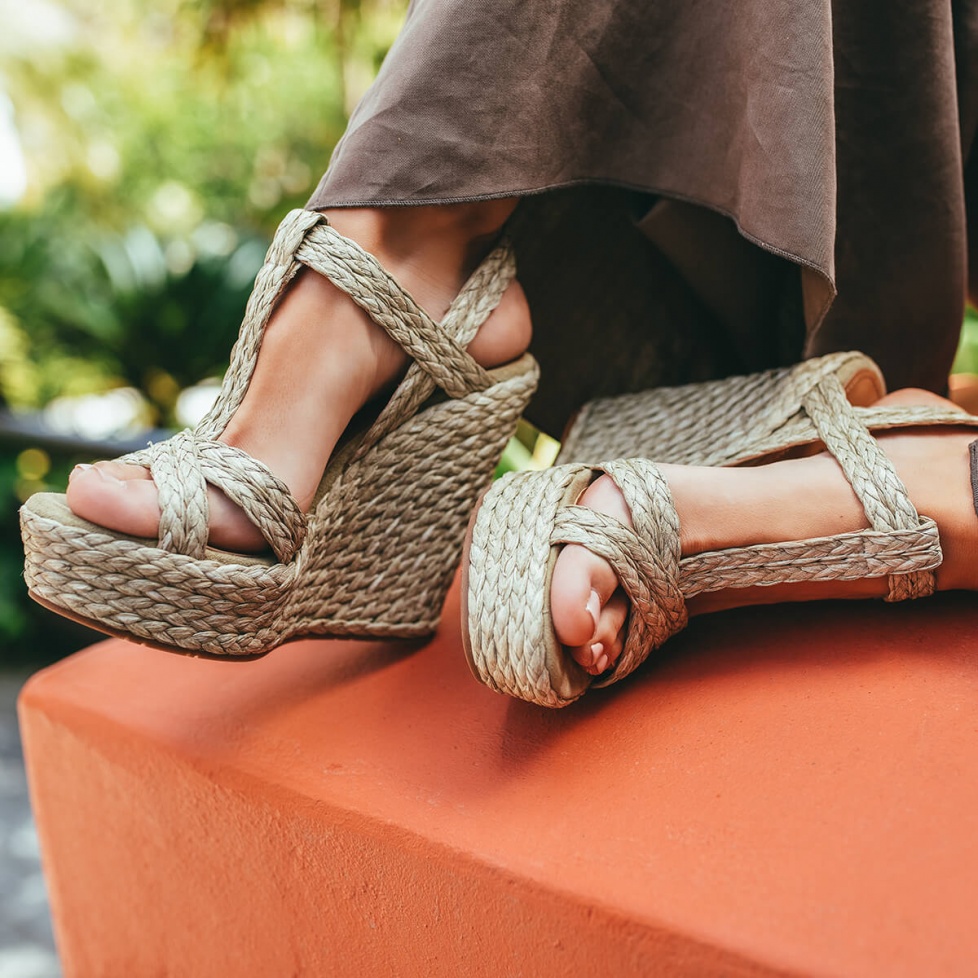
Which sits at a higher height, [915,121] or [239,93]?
[239,93]

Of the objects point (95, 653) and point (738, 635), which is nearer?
point (738, 635)

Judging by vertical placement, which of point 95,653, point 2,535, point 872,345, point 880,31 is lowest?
point 2,535

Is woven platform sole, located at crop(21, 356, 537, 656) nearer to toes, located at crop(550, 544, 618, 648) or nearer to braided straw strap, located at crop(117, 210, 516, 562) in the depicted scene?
braided straw strap, located at crop(117, 210, 516, 562)

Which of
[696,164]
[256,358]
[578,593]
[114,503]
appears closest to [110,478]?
[114,503]

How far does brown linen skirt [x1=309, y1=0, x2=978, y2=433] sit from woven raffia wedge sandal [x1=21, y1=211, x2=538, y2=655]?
0.09 meters

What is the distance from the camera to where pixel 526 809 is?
0.55 m

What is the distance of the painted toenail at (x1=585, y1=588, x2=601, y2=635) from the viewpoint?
0.55m

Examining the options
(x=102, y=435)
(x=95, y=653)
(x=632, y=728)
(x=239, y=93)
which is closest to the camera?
(x=632, y=728)

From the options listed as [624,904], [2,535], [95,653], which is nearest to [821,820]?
[624,904]

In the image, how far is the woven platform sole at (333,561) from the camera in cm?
56

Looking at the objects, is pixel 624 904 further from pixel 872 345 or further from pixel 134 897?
pixel 872 345

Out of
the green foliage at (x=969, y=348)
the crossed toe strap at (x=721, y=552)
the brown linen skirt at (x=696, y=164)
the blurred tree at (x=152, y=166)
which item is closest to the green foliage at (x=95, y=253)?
the blurred tree at (x=152, y=166)

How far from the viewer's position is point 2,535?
7.46 feet

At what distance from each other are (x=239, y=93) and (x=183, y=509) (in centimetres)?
926
